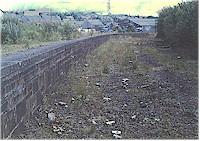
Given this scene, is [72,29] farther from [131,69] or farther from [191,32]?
[131,69]

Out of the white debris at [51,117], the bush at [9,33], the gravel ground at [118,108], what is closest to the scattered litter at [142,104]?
the gravel ground at [118,108]

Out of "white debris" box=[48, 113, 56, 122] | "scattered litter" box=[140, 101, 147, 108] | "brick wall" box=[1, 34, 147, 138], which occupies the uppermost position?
"brick wall" box=[1, 34, 147, 138]

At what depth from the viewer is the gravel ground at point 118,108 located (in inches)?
301

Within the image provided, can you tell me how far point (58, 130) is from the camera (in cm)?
764

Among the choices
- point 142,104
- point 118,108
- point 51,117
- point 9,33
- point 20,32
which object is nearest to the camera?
point 51,117

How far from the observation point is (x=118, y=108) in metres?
9.85

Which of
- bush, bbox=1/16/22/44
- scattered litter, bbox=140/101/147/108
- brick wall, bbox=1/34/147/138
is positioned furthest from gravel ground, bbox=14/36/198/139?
bush, bbox=1/16/22/44

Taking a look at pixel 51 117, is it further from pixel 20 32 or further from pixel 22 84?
pixel 20 32

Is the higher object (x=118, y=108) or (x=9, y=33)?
(x=9, y=33)

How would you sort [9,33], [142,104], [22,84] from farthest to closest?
[9,33] → [142,104] → [22,84]

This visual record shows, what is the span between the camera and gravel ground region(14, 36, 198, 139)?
7.66 metres

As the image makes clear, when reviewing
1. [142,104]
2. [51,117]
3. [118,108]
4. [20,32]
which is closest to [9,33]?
[20,32]

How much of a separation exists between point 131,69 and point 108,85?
4.72 metres

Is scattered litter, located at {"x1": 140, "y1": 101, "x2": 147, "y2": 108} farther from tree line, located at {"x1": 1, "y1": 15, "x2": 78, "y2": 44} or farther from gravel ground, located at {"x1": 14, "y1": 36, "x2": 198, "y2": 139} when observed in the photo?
tree line, located at {"x1": 1, "y1": 15, "x2": 78, "y2": 44}
